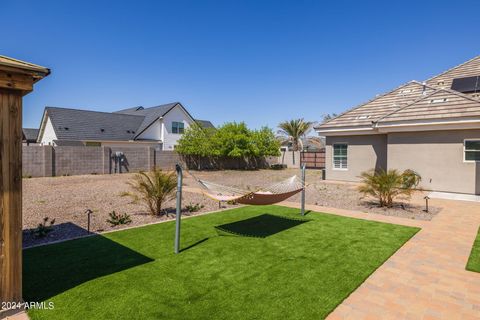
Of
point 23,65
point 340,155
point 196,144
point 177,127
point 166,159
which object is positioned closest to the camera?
point 23,65

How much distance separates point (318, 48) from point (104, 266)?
1816 centimetres

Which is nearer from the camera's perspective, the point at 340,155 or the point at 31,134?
the point at 340,155

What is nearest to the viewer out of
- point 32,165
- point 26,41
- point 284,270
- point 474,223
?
point 284,270

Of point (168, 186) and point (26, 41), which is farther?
point (26, 41)

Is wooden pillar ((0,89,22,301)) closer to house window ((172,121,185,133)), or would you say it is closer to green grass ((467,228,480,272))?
green grass ((467,228,480,272))

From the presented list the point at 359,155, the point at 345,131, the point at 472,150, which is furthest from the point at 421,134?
the point at 345,131

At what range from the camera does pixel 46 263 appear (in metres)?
4.37

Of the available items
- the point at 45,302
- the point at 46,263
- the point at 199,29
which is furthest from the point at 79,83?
the point at 45,302

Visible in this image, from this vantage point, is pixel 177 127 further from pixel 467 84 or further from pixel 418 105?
pixel 467 84

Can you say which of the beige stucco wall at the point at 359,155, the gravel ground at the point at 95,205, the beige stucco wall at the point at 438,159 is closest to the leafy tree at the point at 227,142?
the beige stucco wall at the point at 359,155

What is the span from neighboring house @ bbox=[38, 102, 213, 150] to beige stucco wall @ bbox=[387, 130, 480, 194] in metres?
21.4

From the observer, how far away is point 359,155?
15.7m

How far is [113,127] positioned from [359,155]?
73.7 feet

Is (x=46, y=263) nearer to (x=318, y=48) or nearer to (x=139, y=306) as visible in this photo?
(x=139, y=306)
